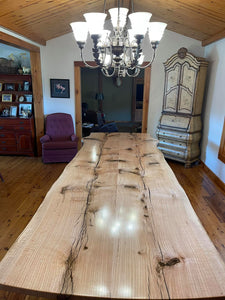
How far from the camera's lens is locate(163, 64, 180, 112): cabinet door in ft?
14.1

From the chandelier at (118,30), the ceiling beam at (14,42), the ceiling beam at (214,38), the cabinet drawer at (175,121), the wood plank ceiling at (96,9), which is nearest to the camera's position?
the chandelier at (118,30)

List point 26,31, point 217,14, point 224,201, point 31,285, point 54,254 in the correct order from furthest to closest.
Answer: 1. point 26,31
2. point 224,201
3. point 217,14
4. point 54,254
5. point 31,285

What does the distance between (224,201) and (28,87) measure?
4.49 meters

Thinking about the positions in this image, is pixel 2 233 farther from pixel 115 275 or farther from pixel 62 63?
pixel 62 63

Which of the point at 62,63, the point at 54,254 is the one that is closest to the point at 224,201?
the point at 54,254

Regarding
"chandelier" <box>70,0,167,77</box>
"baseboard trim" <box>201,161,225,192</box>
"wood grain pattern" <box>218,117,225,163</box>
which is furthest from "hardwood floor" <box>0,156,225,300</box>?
"chandelier" <box>70,0,167,77</box>

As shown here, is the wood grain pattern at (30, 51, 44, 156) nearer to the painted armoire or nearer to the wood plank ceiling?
the wood plank ceiling

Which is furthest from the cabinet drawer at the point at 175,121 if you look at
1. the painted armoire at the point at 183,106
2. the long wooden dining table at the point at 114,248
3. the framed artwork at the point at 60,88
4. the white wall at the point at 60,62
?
the long wooden dining table at the point at 114,248

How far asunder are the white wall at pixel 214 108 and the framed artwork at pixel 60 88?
3.00 m

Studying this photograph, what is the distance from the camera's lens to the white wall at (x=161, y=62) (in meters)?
4.52

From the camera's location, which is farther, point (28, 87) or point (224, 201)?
point (28, 87)

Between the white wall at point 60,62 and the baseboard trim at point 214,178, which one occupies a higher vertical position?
the white wall at point 60,62

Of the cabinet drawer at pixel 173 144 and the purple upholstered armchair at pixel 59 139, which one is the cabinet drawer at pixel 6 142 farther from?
the cabinet drawer at pixel 173 144

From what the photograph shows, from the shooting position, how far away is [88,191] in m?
1.56
